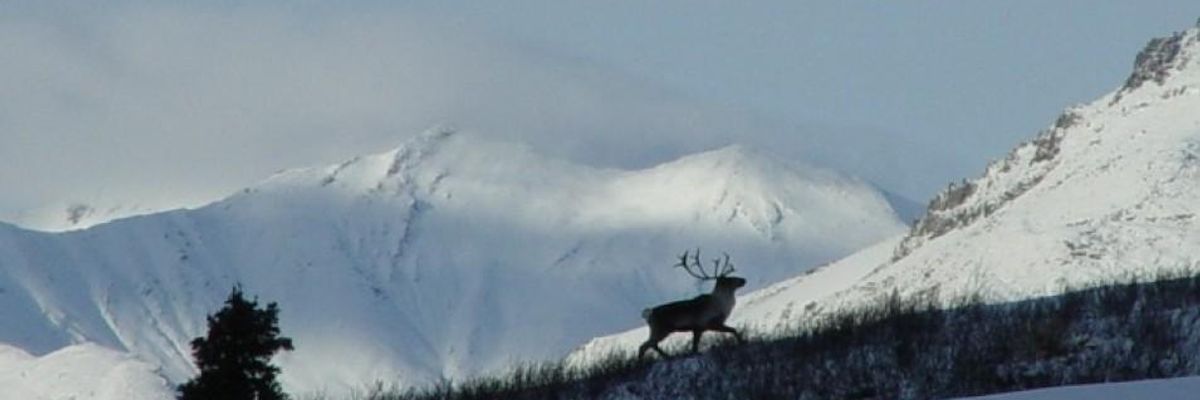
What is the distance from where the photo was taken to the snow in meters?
13.3

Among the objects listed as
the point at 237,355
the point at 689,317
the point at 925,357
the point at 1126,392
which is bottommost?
the point at 1126,392

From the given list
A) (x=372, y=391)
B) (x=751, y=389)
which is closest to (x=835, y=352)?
(x=751, y=389)

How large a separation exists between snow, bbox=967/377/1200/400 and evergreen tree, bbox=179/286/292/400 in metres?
12.3

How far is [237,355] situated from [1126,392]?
13406 millimetres

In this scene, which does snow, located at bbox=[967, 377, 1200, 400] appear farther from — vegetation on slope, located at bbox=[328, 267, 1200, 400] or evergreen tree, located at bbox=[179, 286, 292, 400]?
evergreen tree, located at bbox=[179, 286, 292, 400]

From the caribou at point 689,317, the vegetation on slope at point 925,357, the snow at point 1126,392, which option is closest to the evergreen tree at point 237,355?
the vegetation on slope at point 925,357

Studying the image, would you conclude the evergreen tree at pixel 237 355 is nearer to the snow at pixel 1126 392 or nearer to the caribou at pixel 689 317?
the caribou at pixel 689 317

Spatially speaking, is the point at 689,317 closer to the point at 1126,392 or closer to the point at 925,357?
the point at 925,357

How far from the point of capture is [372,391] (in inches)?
984

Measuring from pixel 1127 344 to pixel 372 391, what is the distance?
6608 millimetres

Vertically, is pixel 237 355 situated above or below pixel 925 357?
above

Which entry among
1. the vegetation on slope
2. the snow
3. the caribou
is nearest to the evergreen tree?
the vegetation on slope

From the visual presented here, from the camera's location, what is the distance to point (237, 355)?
2575cm

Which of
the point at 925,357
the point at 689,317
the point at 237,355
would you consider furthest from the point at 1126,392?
the point at 689,317
